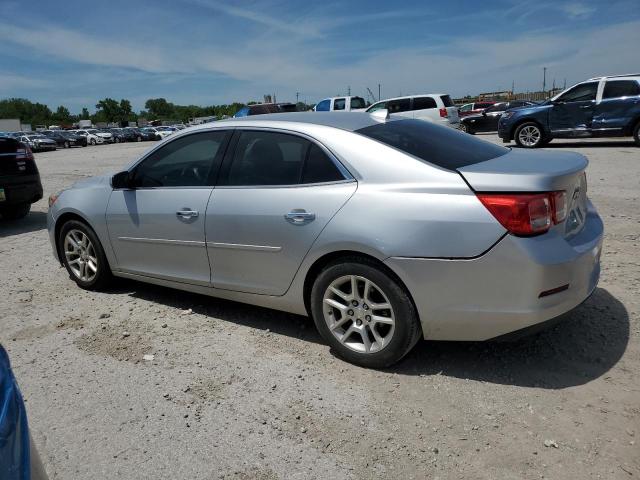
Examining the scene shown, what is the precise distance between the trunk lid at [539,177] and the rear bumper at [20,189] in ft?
23.8

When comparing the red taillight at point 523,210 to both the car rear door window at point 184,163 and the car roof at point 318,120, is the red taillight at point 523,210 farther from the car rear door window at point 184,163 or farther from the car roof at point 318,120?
the car rear door window at point 184,163

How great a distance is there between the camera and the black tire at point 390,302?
2.96 metres

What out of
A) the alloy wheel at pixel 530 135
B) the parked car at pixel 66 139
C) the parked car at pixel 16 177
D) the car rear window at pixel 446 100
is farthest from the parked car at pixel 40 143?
the alloy wheel at pixel 530 135

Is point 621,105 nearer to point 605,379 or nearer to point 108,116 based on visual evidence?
point 605,379

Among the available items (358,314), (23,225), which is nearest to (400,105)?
(23,225)

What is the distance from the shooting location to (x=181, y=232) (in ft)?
12.8

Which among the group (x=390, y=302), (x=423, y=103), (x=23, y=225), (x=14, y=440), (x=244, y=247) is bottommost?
(x=23, y=225)

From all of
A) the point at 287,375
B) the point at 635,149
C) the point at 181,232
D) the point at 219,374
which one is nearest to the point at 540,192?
the point at 287,375

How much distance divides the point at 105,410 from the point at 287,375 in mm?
1050

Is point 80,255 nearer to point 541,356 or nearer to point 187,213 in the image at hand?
point 187,213

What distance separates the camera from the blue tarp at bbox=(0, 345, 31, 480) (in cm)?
134

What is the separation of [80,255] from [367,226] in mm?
Answer: 3132

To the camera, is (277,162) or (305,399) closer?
(305,399)

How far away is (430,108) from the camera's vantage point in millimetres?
19672
